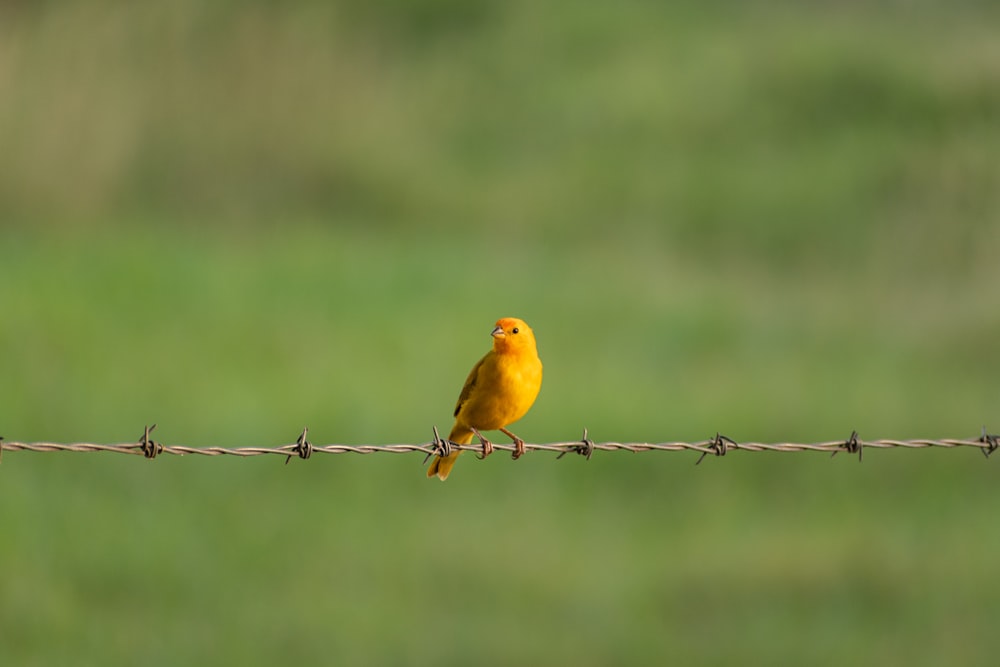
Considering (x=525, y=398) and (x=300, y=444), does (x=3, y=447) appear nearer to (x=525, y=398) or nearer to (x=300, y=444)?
(x=300, y=444)

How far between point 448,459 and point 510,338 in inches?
39.9

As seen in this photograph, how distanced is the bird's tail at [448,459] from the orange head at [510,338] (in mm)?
665

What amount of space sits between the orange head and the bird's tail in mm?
665

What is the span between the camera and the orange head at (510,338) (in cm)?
652

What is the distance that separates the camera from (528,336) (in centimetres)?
662

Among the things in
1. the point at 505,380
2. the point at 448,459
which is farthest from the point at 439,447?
the point at 448,459

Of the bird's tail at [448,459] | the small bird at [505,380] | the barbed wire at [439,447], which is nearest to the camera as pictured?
the barbed wire at [439,447]

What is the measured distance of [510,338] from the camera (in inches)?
257

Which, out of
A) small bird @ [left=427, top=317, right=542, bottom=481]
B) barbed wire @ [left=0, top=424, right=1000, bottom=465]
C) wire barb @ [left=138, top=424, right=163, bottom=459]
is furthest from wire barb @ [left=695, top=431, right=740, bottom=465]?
wire barb @ [left=138, top=424, right=163, bottom=459]

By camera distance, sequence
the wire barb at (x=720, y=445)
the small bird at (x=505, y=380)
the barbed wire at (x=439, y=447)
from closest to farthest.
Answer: the barbed wire at (x=439, y=447), the wire barb at (x=720, y=445), the small bird at (x=505, y=380)

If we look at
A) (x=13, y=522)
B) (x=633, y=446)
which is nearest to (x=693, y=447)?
(x=633, y=446)

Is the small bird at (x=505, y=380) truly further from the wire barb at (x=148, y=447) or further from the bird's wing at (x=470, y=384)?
the wire barb at (x=148, y=447)

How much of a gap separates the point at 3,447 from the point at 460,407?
2810mm

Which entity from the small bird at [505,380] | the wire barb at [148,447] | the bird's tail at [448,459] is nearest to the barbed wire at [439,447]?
the wire barb at [148,447]
